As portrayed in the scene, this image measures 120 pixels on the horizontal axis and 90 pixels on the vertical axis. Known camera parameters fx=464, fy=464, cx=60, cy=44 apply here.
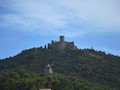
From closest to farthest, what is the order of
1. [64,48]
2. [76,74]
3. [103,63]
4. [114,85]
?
[114,85] < [76,74] < [103,63] < [64,48]

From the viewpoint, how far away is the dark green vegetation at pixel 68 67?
94.9 m

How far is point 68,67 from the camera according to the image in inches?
5079

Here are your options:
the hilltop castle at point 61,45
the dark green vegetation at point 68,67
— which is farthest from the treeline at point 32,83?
the hilltop castle at point 61,45

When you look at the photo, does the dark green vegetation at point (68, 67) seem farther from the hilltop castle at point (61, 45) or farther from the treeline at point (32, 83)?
the hilltop castle at point (61, 45)

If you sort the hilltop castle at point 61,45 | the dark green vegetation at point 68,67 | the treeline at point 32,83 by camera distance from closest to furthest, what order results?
the treeline at point 32,83
the dark green vegetation at point 68,67
the hilltop castle at point 61,45

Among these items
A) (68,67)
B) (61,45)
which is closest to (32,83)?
(68,67)

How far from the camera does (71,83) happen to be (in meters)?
96.0

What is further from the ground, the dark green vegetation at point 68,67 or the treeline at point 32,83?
the dark green vegetation at point 68,67

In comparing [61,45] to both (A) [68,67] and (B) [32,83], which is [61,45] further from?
(B) [32,83]

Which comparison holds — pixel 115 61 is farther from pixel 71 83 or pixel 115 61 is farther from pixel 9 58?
pixel 71 83

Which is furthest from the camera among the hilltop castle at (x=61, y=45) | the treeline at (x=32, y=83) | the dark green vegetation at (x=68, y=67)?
the hilltop castle at (x=61, y=45)

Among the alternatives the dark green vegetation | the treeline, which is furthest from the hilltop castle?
the treeline

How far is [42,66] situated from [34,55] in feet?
46.2

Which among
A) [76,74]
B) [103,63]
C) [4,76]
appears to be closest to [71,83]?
[4,76]
